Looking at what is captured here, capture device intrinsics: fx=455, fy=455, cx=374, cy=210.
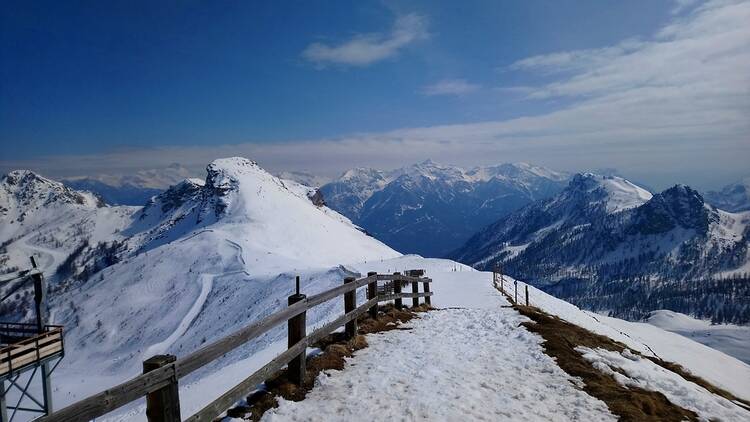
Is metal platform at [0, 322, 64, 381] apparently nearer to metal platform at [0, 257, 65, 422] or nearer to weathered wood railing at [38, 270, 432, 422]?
metal platform at [0, 257, 65, 422]

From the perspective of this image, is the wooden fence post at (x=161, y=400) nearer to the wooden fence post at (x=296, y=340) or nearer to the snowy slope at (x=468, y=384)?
the snowy slope at (x=468, y=384)

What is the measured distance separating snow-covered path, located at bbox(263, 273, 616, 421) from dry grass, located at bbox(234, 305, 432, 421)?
21 centimetres

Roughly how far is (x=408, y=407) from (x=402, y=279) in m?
11.2

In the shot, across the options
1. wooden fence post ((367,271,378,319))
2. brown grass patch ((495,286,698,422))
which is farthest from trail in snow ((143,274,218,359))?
brown grass patch ((495,286,698,422))

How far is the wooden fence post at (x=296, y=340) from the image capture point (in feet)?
31.1

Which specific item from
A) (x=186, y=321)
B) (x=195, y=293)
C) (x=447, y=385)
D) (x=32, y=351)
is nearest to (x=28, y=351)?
(x=32, y=351)

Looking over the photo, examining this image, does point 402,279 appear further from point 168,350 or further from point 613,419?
point 168,350

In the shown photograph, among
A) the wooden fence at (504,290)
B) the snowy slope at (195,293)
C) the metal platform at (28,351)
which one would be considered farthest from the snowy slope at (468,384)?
the snowy slope at (195,293)

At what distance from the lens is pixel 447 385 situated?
9.88 metres

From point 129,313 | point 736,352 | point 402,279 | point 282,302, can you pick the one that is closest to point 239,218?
point 129,313

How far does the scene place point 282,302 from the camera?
57.8 m

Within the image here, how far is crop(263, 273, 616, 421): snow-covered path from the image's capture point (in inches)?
332

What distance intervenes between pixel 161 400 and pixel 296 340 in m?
4.14

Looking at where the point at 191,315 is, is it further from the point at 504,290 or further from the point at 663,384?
the point at 663,384
